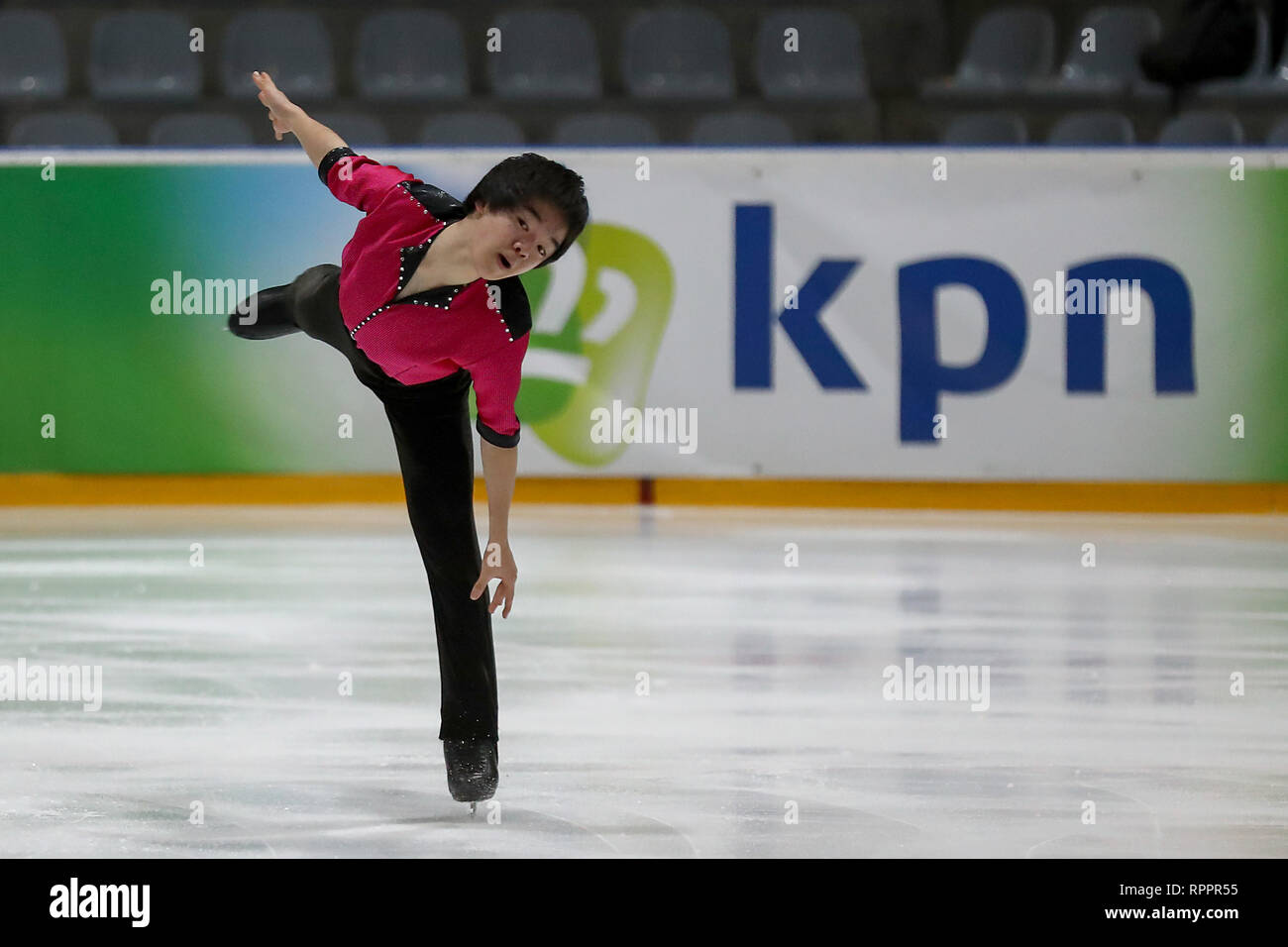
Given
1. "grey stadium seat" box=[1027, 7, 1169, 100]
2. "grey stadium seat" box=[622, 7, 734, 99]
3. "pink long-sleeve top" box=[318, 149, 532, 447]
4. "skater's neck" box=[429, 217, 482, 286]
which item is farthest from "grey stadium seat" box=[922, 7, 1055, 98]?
"skater's neck" box=[429, 217, 482, 286]

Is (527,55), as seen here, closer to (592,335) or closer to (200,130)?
(200,130)

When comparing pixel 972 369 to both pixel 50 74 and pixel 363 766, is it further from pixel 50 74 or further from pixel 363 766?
pixel 50 74

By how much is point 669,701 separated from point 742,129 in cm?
558

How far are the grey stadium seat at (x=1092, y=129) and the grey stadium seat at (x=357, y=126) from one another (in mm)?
3520

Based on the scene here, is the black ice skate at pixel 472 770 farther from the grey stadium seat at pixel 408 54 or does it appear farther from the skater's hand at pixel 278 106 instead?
the grey stadium seat at pixel 408 54

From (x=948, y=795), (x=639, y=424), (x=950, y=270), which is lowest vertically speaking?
(x=948, y=795)

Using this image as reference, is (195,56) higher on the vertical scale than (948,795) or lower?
higher

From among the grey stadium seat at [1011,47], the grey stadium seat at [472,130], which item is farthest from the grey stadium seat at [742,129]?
the grey stadium seat at [1011,47]

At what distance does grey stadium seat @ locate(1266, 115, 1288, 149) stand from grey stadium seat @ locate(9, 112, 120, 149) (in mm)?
5982

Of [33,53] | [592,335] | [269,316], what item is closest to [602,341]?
[592,335]
